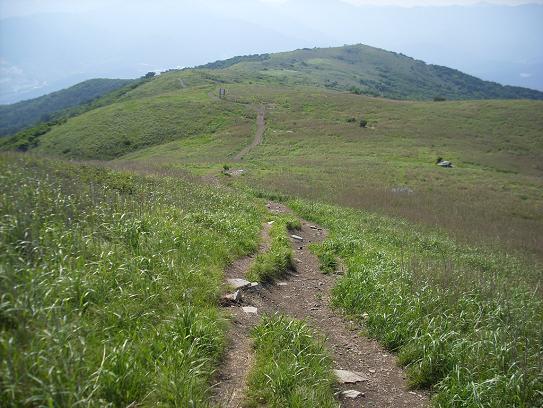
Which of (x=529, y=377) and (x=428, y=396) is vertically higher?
(x=529, y=377)

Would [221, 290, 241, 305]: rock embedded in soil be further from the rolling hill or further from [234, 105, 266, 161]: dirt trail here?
[234, 105, 266, 161]: dirt trail

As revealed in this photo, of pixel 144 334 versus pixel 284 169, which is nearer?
pixel 144 334

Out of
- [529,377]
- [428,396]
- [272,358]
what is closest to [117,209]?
[272,358]

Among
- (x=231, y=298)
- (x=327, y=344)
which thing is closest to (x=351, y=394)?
(x=327, y=344)

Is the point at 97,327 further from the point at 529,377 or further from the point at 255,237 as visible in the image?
the point at 255,237

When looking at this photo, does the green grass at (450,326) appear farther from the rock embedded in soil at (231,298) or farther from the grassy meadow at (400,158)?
the grassy meadow at (400,158)

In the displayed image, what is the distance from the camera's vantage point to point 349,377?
5473 millimetres

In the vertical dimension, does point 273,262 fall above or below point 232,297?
below

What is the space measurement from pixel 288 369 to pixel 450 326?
3287 mm

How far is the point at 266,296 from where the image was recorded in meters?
7.90

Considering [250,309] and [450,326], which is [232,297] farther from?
[450,326]

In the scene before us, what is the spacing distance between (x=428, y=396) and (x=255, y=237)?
6.79 metres

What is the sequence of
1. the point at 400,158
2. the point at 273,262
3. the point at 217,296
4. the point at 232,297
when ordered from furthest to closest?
the point at 400,158, the point at 273,262, the point at 232,297, the point at 217,296

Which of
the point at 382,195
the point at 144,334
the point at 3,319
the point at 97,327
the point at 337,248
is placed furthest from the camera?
the point at 382,195
